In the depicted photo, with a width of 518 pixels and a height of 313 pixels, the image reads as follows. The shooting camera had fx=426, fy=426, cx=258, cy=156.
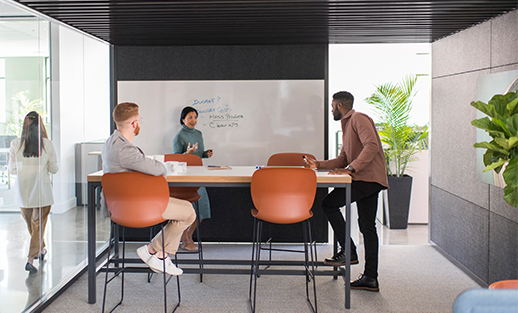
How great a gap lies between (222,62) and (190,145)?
1087 mm

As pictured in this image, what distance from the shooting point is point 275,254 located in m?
4.72

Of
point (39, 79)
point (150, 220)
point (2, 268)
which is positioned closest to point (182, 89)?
point (39, 79)

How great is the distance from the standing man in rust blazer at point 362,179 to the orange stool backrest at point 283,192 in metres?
0.40

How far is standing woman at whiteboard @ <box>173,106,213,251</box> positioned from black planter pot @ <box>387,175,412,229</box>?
2.68 m

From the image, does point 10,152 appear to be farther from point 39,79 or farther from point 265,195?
point 265,195

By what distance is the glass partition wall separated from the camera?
271cm

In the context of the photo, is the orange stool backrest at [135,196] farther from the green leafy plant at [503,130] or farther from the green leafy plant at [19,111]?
the green leafy plant at [503,130]

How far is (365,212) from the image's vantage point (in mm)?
3586

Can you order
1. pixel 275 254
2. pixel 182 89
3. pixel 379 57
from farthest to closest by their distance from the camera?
pixel 379 57
pixel 182 89
pixel 275 254

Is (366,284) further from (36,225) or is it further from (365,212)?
(36,225)

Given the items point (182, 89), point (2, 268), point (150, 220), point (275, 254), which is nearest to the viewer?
point (2, 268)

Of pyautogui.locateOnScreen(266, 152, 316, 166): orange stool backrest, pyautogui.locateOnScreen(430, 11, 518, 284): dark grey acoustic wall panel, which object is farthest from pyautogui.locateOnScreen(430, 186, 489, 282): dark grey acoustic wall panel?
pyautogui.locateOnScreen(266, 152, 316, 166): orange stool backrest

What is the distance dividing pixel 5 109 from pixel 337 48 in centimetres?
722

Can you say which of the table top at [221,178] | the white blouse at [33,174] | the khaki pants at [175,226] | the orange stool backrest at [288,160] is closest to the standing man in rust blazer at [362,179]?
the table top at [221,178]
